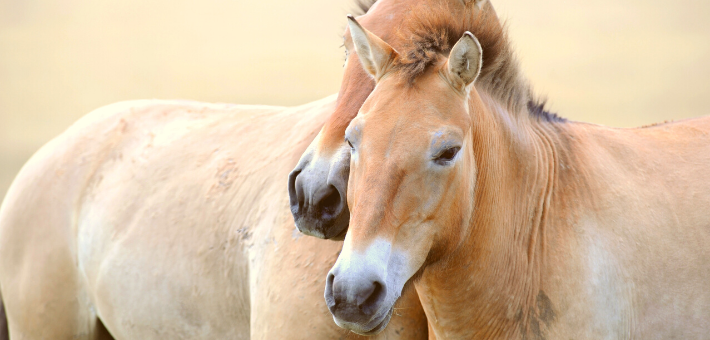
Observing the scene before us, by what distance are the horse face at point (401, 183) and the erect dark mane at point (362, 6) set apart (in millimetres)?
1055

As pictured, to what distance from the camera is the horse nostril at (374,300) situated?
2188mm

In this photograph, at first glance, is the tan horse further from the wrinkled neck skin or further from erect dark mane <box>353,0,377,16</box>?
erect dark mane <box>353,0,377,16</box>

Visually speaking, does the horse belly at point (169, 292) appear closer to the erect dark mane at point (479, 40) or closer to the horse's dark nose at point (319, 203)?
the horse's dark nose at point (319, 203)

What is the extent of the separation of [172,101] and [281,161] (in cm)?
181

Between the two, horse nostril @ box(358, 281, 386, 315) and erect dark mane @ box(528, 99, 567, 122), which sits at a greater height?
erect dark mane @ box(528, 99, 567, 122)

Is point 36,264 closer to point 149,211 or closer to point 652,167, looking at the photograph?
point 149,211

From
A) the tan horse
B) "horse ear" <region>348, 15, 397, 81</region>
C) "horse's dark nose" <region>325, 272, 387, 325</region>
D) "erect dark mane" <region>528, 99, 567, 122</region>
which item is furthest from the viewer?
"erect dark mane" <region>528, 99, 567, 122</region>

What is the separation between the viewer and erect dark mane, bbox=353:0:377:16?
361 cm

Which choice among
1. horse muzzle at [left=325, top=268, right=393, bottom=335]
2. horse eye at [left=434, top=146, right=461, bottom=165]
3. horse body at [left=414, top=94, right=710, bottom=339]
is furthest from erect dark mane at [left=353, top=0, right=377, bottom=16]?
horse muzzle at [left=325, top=268, right=393, bottom=335]

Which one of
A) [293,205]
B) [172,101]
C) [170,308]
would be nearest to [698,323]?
[293,205]

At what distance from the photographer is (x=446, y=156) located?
7.84 ft

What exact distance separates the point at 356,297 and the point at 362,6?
6.51ft

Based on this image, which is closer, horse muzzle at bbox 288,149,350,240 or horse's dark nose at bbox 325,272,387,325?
horse's dark nose at bbox 325,272,387,325

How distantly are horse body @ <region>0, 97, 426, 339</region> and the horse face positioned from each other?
30.1 inches
